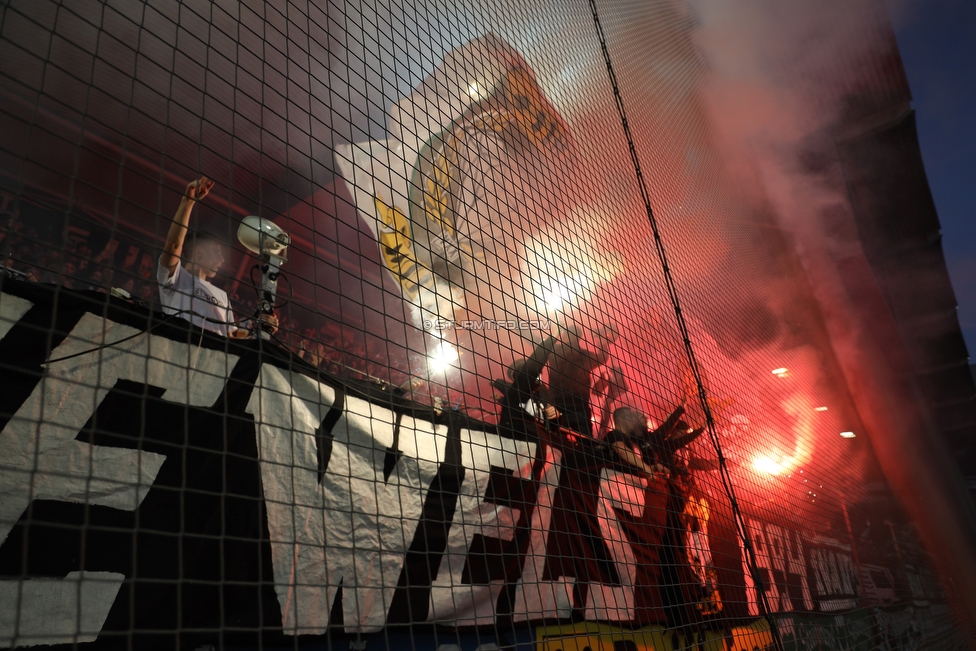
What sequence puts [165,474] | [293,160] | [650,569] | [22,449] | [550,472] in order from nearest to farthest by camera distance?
[22,449] → [165,474] → [550,472] → [650,569] → [293,160]

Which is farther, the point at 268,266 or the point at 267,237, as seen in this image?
the point at 267,237

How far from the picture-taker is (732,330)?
4.64 meters

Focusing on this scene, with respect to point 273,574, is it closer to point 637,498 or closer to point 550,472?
point 550,472

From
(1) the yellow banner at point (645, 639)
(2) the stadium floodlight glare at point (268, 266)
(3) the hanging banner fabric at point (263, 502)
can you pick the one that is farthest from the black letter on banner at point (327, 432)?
(1) the yellow banner at point (645, 639)

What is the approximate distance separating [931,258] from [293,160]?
23.9 feet

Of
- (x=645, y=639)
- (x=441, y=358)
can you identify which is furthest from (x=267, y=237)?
(x=645, y=639)

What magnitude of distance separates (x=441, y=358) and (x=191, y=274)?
1.02 metres

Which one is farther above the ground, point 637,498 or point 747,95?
point 747,95

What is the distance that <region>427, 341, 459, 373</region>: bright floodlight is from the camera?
174 cm

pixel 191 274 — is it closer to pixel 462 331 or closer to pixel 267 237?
pixel 267 237

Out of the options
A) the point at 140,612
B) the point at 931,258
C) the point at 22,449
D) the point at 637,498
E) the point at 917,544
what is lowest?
the point at 917,544

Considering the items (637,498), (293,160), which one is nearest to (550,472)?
(637,498)

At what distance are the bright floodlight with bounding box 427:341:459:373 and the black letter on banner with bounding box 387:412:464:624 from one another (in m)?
0.22

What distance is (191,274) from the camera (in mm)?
1663
